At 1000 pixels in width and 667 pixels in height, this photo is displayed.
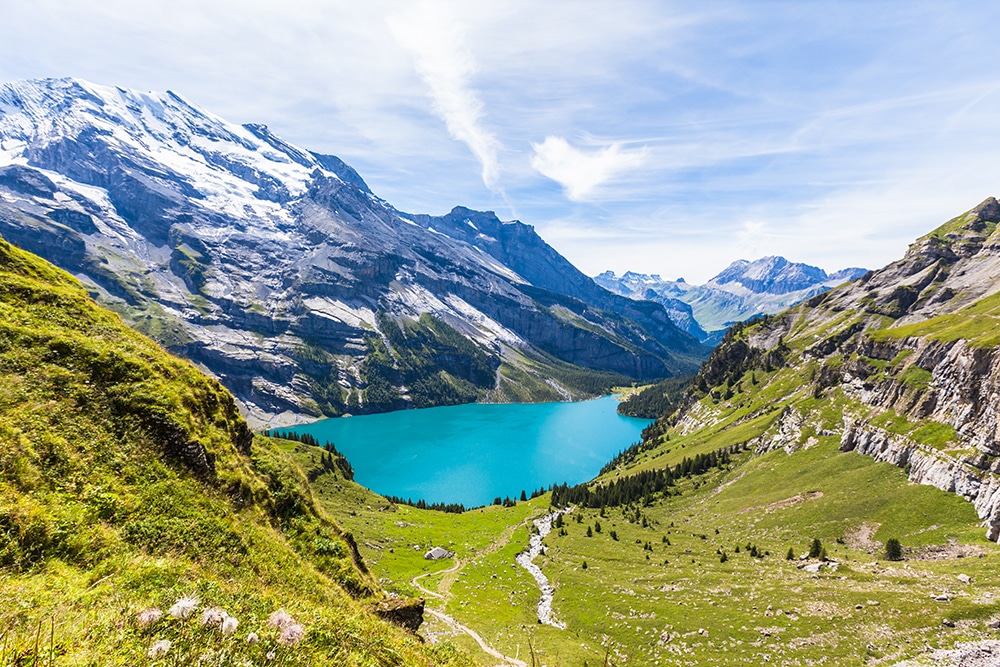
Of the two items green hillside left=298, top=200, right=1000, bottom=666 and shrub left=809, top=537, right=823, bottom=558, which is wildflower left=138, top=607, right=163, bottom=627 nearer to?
green hillside left=298, top=200, right=1000, bottom=666

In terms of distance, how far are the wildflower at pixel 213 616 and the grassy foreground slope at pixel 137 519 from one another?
0.17 metres

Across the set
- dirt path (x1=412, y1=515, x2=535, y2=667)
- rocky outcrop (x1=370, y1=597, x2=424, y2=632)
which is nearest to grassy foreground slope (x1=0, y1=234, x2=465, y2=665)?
rocky outcrop (x1=370, y1=597, x2=424, y2=632)

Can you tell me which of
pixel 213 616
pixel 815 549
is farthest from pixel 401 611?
pixel 815 549

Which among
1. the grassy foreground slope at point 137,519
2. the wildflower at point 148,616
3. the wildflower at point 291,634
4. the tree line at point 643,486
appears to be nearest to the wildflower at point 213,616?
the grassy foreground slope at point 137,519

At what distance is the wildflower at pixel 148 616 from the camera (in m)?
8.05

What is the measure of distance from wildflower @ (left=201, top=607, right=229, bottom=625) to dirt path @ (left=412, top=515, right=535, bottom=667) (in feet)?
90.3

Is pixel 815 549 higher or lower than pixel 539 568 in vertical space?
higher

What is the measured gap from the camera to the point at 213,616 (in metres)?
8.62

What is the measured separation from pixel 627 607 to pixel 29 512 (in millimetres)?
58446

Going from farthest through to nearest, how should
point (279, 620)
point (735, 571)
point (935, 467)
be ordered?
1. point (935, 467)
2. point (735, 571)
3. point (279, 620)

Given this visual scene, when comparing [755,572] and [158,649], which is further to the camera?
[755,572]

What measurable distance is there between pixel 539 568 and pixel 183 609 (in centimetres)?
7552

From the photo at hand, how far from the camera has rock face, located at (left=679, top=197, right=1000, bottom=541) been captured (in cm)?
6531

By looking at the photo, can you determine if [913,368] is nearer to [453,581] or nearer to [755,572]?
[755,572]
